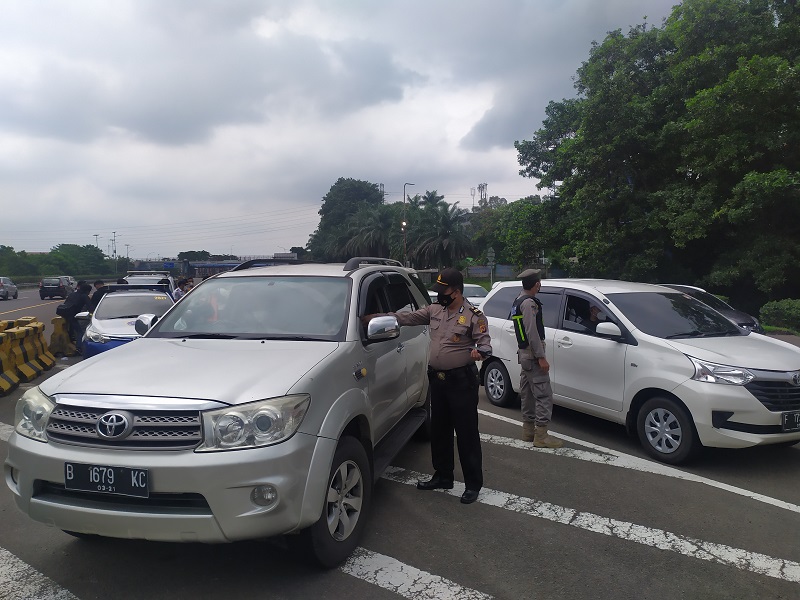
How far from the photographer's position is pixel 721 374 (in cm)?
522

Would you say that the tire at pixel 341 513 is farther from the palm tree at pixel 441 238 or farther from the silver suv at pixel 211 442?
the palm tree at pixel 441 238

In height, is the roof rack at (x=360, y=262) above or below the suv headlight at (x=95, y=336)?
above

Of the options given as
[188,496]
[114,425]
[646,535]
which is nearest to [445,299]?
[646,535]

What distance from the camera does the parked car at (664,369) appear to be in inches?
203

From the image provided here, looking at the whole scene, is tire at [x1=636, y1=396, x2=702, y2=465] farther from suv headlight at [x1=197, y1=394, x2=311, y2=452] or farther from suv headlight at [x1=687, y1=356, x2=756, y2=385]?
suv headlight at [x1=197, y1=394, x2=311, y2=452]

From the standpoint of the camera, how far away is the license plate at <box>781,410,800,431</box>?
512 cm

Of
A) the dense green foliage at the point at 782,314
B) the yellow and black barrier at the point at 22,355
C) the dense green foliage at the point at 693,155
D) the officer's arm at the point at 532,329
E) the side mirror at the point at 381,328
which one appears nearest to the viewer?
the side mirror at the point at 381,328

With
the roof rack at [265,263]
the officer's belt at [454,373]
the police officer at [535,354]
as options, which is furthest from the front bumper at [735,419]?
the roof rack at [265,263]

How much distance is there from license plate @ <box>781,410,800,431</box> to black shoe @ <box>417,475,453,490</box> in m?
2.96

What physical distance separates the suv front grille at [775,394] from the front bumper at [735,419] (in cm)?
5

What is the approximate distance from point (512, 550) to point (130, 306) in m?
9.17

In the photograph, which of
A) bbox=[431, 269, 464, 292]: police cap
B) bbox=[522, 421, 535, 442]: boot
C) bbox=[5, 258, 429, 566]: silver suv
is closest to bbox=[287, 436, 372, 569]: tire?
bbox=[5, 258, 429, 566]: silver suv

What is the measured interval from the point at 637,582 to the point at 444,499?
5.32 feet

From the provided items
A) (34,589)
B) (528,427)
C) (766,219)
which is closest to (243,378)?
(34,589)
